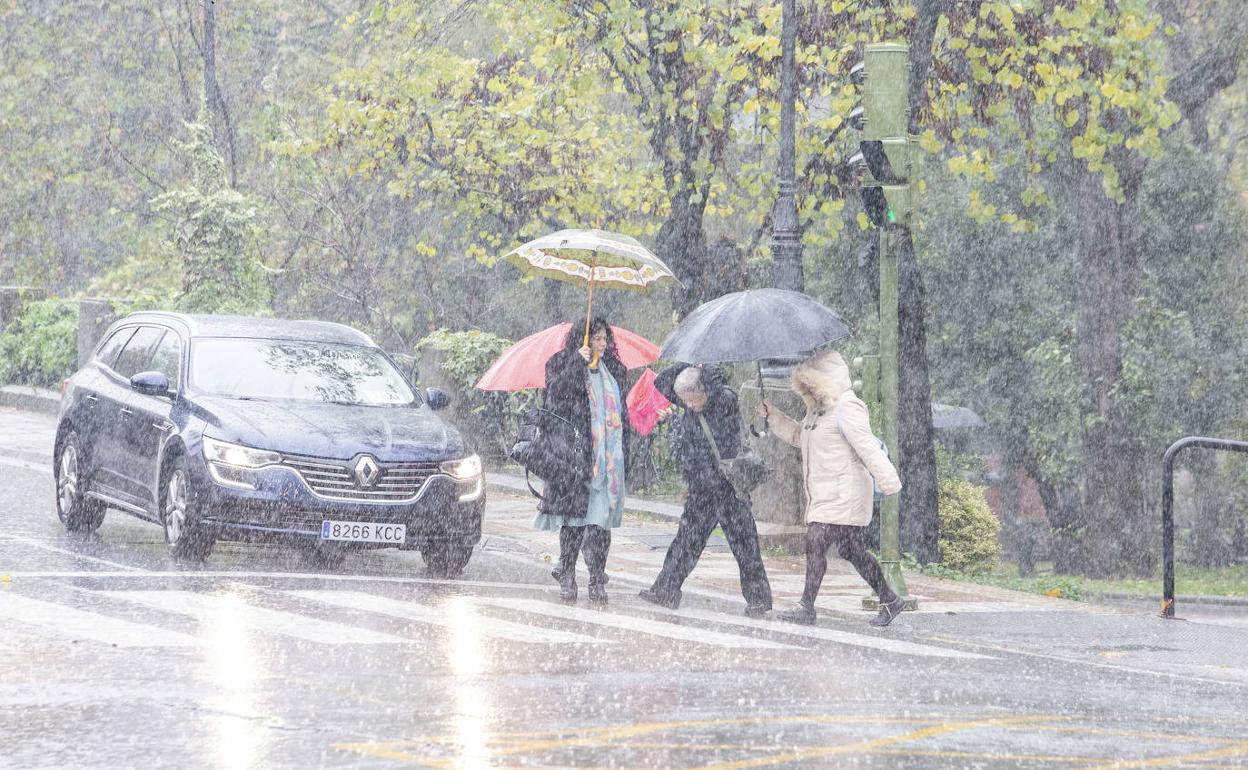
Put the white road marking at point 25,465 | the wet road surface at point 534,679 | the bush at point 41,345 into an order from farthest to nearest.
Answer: the bush at point 41,345
the white road marking at point 25,465
the wet road surface at point 534,679

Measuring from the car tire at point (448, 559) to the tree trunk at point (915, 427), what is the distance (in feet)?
15.4

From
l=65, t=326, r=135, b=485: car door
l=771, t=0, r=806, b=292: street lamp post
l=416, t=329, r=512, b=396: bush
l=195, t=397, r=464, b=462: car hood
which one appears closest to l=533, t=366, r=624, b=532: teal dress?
l=195, t=397, r=464, b=462: car hood

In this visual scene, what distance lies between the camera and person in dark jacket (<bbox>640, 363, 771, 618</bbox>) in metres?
12.0

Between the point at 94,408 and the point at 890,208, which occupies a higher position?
the point at 890,208

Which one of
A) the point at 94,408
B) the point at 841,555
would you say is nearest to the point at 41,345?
the point at 94,408

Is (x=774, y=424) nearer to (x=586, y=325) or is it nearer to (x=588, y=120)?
(x=586, y=325)

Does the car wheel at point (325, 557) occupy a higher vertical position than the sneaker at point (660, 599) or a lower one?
higher

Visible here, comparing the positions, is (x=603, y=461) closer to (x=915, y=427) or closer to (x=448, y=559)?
(x=448, y=559)

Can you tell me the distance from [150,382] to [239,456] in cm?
112

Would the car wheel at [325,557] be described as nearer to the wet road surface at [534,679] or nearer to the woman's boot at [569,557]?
the wet road surface at [534,679]

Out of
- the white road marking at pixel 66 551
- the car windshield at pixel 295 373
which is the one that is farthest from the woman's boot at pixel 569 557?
the white road marking at pixel 66 551

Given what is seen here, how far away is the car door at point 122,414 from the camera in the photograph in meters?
13.8

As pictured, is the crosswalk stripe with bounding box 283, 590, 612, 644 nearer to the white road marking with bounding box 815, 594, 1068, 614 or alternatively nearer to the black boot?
the black boot

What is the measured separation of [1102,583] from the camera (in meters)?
22.1
